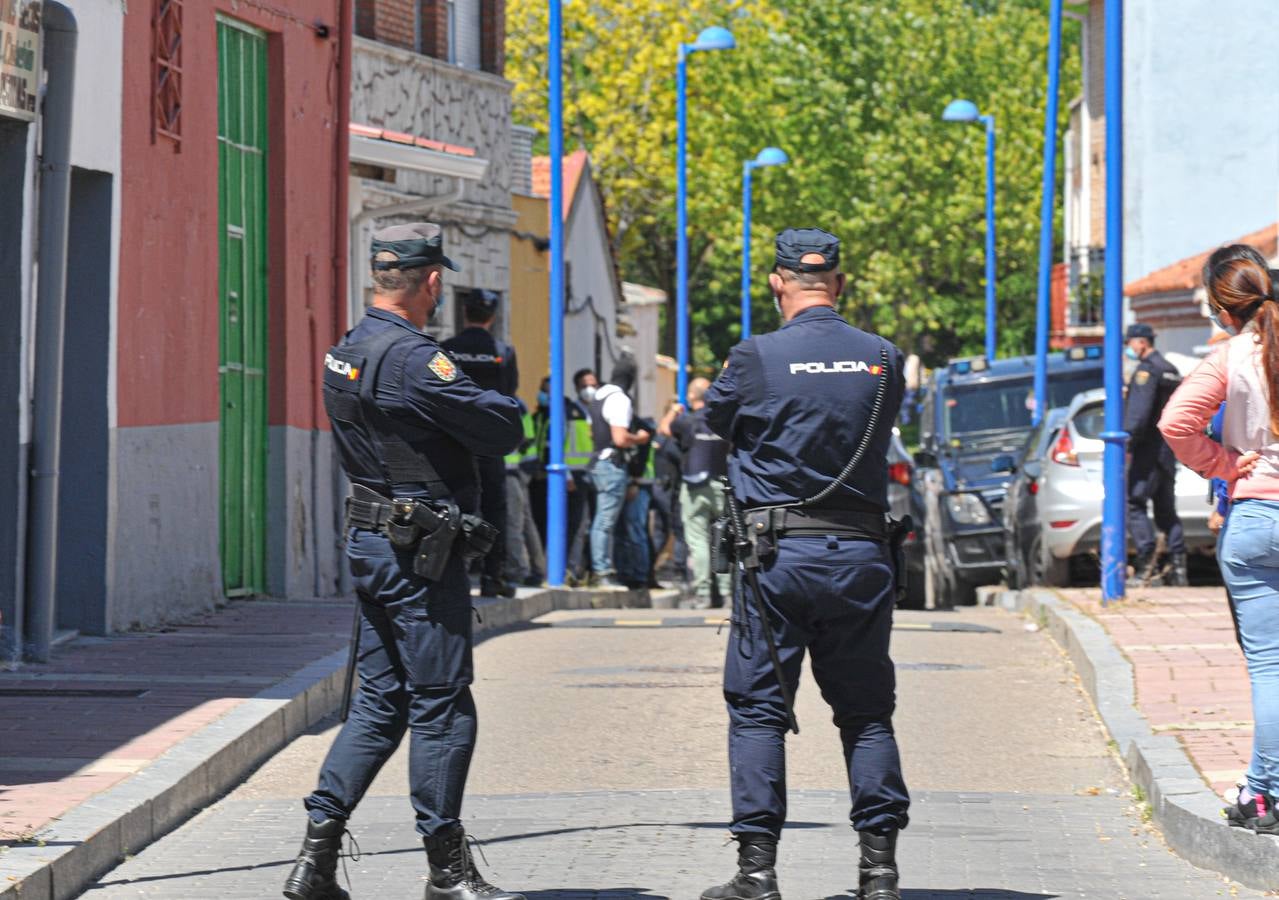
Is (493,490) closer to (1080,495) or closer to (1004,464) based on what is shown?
(1080,495)

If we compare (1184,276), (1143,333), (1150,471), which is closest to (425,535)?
(1150,471)

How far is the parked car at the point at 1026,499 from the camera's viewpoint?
18.3 metres

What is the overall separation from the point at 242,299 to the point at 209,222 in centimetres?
121

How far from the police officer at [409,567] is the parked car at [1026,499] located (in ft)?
39.3

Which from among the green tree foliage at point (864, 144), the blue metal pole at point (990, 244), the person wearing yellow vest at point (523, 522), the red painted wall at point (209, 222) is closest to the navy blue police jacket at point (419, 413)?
the red painted wall at point (209, 222)

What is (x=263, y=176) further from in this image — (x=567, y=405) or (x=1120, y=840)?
(x=1120, y=840)

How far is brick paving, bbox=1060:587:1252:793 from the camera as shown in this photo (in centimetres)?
897

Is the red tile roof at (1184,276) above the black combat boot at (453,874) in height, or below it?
above

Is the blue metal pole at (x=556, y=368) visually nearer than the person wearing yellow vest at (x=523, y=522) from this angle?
No

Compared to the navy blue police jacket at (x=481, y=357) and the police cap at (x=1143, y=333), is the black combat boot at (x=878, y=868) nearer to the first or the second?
the navy blue police jacket at (x=481, y=357)

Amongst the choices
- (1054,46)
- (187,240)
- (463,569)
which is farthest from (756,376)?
(1054,46)

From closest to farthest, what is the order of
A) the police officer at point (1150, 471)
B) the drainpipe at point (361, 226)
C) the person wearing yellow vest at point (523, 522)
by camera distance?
the police officer at point (1150, 471), the person wearing yellow vest at point (523, 522), the drainpipe at point (361, 226)

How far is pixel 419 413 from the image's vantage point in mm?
6527

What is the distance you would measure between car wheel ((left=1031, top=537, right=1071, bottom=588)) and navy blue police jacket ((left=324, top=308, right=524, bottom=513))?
39.1 ft
